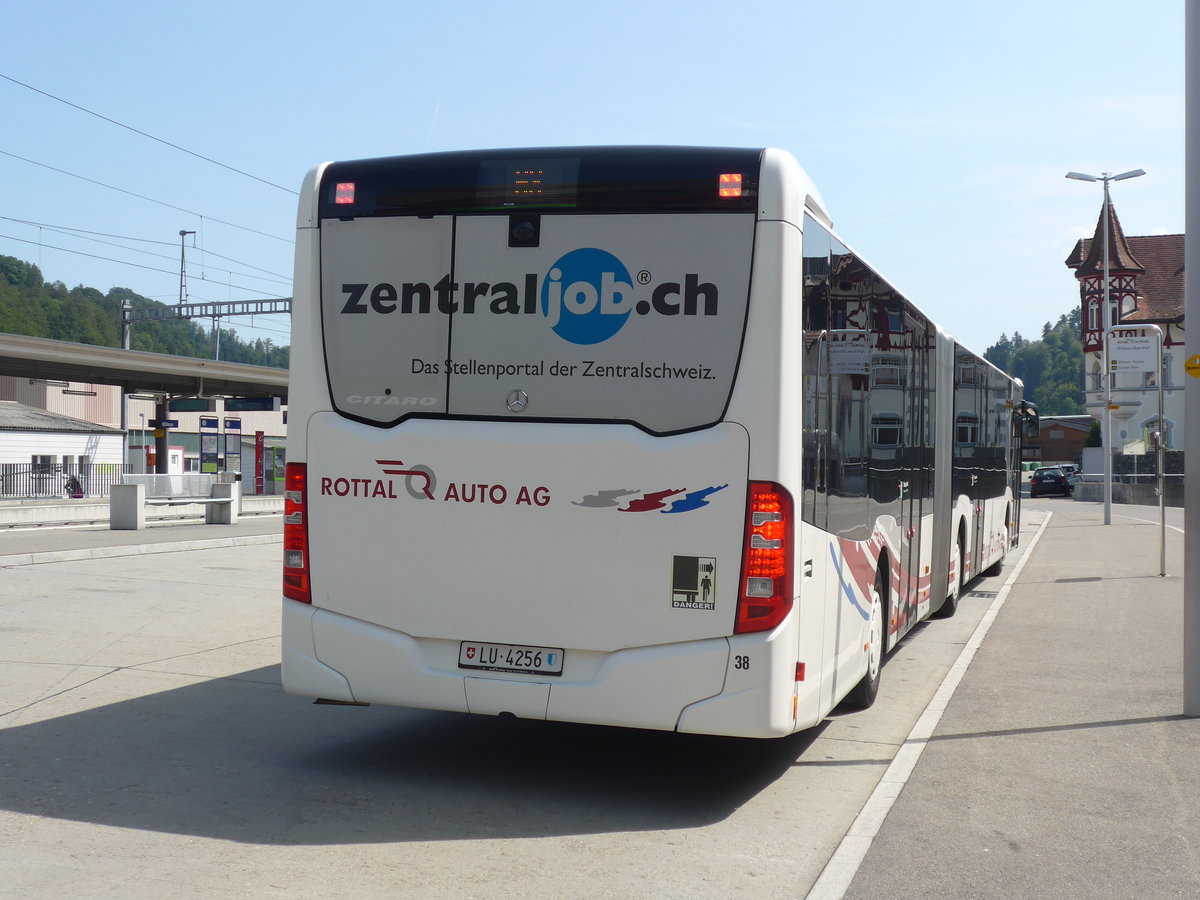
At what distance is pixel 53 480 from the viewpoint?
40031 millimetres

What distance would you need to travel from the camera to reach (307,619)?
6629mm

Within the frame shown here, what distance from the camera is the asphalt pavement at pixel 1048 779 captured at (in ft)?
17.2

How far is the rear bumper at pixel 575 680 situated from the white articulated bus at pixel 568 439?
12 millimetres

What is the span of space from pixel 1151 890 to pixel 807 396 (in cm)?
258

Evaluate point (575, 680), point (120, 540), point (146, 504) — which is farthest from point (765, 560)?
point (146, 504)

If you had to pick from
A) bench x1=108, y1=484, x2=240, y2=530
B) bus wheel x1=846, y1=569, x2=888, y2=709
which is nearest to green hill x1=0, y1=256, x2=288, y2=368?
bench x1=108, y1=484, x2=240, y2=530

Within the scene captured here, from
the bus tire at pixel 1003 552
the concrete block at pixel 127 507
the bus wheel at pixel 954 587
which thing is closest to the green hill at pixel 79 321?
the concrete block at pixel 127 507

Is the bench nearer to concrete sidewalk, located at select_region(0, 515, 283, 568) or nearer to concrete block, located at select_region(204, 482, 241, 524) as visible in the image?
concrete block, located at select_region(204, 482, 241, 524)

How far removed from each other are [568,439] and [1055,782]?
10.6 feet

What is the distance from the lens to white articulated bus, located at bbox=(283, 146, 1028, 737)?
19.7 ft

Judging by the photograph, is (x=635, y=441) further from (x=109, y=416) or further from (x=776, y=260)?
(x=109, y=416)

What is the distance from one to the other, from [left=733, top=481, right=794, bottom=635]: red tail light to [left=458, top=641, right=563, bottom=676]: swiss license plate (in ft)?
3.02

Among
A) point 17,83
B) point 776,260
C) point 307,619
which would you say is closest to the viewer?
point 776,260

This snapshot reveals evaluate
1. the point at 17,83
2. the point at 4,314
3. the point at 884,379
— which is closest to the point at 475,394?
the point at 884,379
